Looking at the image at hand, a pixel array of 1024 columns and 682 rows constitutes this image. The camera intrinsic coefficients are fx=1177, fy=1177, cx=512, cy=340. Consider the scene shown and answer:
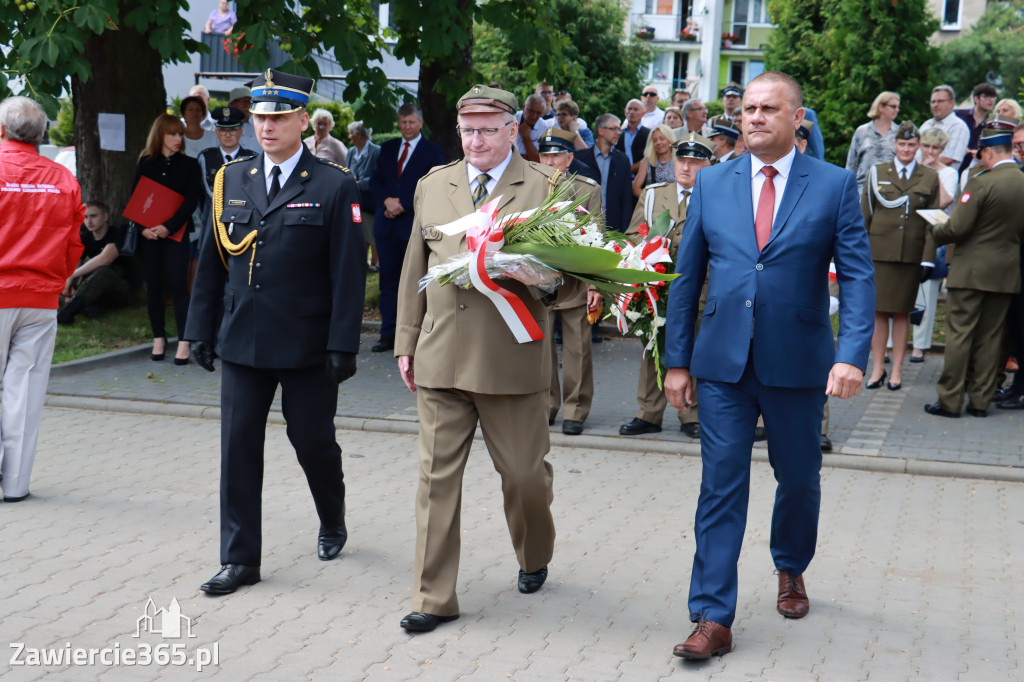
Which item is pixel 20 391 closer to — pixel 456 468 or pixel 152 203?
pixel 456 468

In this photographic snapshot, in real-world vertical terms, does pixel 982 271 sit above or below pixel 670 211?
below

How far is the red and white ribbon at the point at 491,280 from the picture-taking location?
15.7ft

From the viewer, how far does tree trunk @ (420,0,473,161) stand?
1255 cm

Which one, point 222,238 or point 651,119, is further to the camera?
point 651,119

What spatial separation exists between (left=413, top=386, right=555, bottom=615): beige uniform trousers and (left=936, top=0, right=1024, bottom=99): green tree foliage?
39.8 m

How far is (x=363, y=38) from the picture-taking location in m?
11.9

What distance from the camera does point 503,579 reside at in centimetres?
568

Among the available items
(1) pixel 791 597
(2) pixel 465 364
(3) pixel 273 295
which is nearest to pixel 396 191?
(3) pixel 273 295

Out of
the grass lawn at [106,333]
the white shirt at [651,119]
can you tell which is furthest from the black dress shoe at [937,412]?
the grass lawn at [106,333]

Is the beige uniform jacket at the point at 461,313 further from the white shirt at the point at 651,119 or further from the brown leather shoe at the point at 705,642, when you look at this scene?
the white shirt at the point at 651,119

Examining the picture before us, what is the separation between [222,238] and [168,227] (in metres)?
6.14

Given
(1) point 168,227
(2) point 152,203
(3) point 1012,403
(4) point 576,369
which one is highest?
(2) point 152,203

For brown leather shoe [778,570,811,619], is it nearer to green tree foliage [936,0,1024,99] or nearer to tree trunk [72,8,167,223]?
tree trunk [72,8,167,223]

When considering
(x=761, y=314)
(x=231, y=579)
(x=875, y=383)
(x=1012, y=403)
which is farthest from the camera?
(x=875, y=383)
